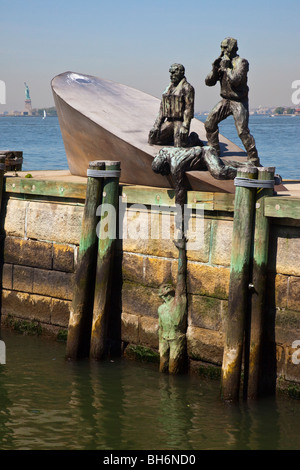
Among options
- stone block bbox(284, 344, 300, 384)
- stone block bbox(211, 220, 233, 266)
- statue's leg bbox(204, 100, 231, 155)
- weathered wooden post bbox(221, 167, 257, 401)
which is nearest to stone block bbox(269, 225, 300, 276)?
weathered wooden post bbox(221, 167, 257, 401)

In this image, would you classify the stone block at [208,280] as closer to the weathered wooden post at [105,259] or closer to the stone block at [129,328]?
the stone block at [129,328]

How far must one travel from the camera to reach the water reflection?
8102 millimetres

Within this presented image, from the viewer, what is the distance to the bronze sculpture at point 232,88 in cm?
1072

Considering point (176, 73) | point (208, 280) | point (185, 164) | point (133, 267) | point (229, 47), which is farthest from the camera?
point (176, 73)

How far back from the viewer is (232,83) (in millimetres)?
10742

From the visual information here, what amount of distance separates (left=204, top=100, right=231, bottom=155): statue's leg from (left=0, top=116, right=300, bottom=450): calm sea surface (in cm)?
358

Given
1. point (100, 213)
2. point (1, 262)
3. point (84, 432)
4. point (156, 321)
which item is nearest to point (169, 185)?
point (100, 213)

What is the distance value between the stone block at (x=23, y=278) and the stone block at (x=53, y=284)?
9 centimetres

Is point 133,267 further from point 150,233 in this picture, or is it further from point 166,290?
point 166,290

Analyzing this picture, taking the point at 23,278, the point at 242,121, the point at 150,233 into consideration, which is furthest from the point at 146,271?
the point at 242,121

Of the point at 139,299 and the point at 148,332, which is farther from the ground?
the point at 139,299

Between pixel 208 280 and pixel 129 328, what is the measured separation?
55.6 inches

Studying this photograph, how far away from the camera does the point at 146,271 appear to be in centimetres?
995
